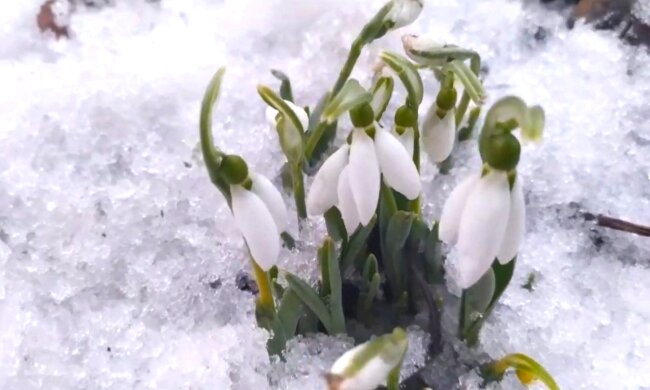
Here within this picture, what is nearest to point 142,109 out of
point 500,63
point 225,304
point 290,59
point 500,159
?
point 290,59

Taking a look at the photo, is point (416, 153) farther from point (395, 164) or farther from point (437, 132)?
point (395, 164)

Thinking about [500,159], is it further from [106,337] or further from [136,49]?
[136,49]

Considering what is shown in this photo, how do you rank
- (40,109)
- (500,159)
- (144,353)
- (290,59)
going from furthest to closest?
(290,59) < (40,109) < (144,353) < (500,159)

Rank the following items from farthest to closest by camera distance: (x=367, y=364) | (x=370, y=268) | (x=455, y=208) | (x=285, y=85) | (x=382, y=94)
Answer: (x=285, y=85) → (x=370, y=268) → (x=382, y=94) → (x=455, y=208) → (x=367, y=364)

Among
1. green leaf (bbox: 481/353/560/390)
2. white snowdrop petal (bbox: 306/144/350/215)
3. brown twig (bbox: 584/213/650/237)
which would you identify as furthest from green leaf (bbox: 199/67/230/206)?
brown twig (bbox: 584/213/650/237)

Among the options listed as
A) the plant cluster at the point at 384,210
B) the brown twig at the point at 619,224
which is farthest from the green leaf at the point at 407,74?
the brown twig at the point at 619,224

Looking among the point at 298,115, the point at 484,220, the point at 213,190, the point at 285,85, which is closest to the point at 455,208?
the point at 484,220
